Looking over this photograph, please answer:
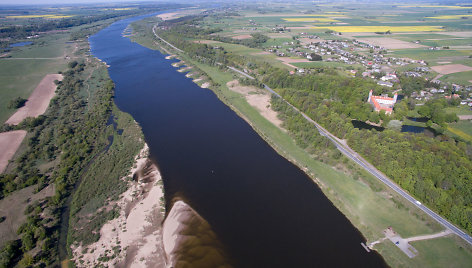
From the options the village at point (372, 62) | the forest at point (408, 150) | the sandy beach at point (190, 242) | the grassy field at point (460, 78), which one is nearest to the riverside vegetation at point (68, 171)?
the sandy beach at point (190, 242)

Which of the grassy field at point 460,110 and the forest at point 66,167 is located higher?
the grassy field at point 460,110

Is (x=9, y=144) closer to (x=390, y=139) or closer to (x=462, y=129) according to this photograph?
(x=390, y=139)

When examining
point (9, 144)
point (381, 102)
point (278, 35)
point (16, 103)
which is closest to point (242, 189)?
point (381, 102)

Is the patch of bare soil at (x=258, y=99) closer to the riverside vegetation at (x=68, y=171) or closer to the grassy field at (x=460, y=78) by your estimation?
A: the riverside vegetation at (x=68, y=171)

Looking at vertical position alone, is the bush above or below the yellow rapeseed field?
below

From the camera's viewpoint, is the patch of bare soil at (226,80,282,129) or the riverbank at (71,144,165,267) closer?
the riverbank at (71,144,165,267)

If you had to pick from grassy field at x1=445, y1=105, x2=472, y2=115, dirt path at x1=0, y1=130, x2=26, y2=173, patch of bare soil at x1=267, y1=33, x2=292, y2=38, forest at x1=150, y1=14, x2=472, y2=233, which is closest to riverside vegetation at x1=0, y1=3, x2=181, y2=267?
dirt path at x1=0, y1=130, x2=26, y2=173

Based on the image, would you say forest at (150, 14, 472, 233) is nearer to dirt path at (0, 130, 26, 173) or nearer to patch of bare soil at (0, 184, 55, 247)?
patch of bare soil at (0, 184, 55, 247)
